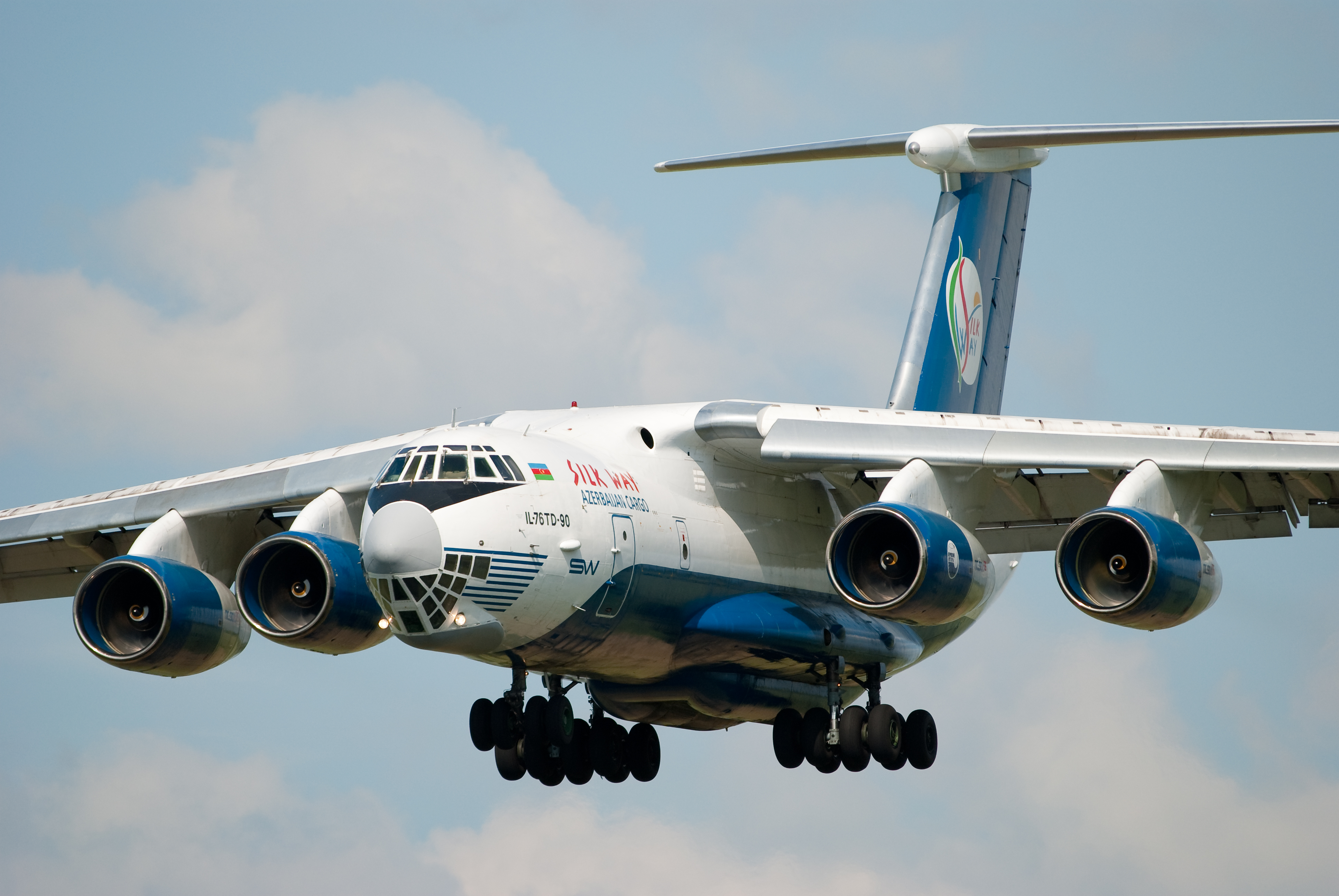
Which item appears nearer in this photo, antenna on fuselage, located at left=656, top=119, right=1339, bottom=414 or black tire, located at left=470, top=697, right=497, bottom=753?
black tire, located at left=470, top=697, right=497, bottom=753

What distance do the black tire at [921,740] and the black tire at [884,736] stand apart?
3.1 inches

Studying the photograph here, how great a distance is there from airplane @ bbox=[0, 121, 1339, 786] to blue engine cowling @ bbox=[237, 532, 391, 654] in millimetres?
19

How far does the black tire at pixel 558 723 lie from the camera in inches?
561

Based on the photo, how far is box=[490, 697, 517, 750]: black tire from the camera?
14.2 metres

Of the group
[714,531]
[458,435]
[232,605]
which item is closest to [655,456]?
[714,531]

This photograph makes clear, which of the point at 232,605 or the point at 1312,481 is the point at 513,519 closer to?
the point at 232,605

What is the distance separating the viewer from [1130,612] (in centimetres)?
1218

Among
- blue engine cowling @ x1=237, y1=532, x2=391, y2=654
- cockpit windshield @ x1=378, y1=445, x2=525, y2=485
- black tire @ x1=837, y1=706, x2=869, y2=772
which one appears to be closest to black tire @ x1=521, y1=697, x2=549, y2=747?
blue engine cowling @ x1=237, y1=532, x2=391, y2=654

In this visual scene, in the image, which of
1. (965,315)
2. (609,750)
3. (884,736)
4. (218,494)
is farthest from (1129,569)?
(218,494)

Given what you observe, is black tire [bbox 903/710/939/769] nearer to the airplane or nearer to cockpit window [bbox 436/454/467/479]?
the airplane

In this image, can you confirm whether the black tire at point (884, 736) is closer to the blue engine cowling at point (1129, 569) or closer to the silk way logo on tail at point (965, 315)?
the blue engine cowling at point (1129, 569)

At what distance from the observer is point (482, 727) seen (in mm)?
14328

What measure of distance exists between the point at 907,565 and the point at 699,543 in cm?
175

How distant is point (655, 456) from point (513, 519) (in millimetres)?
1958
